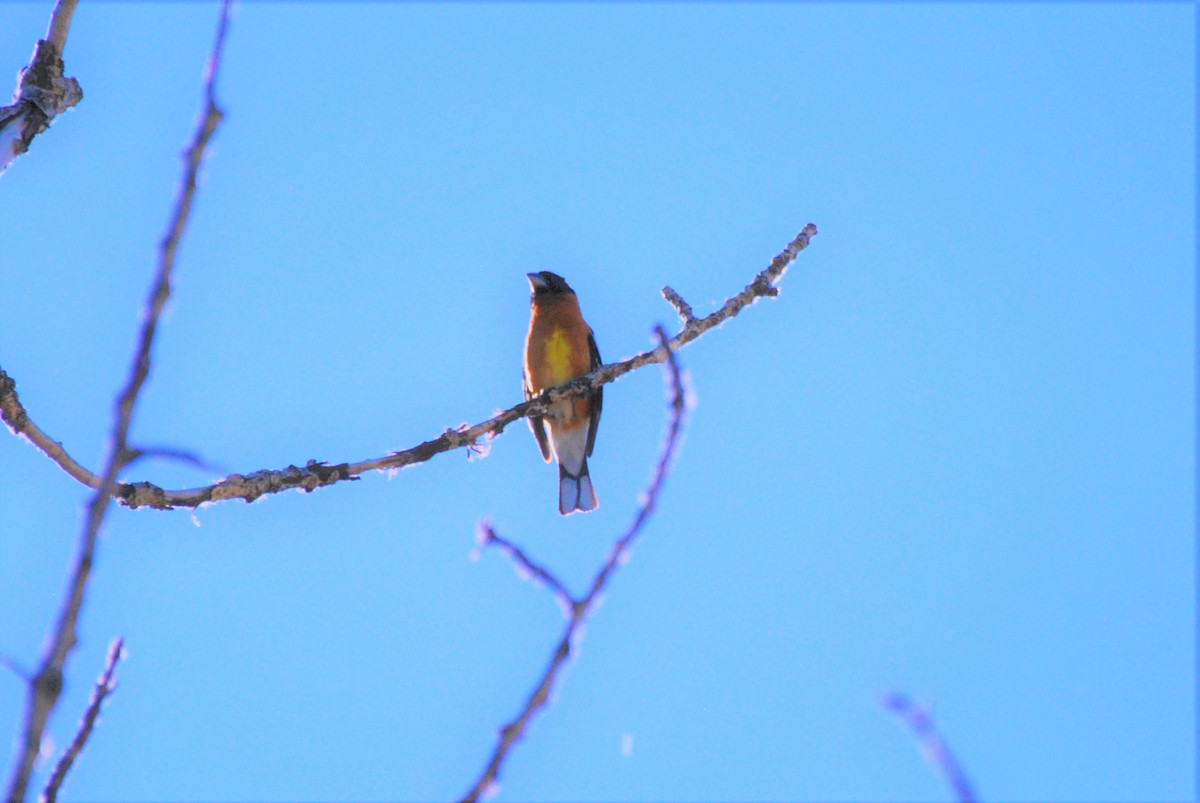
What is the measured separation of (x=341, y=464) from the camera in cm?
432

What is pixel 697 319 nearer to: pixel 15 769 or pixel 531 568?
pixel 531 568

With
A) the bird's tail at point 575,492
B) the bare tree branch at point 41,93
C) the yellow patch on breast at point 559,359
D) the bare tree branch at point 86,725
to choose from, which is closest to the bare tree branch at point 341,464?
the bare tree branch at point 41,93

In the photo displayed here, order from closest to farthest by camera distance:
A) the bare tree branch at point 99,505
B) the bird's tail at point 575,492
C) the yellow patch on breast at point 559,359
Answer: the bare tree branch at point 99,505 → the yellow patch on breast at point 559,359 → the bird's tail at point 575,492

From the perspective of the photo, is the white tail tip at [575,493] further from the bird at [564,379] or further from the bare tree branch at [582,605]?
the bare tree branch at [582,605]

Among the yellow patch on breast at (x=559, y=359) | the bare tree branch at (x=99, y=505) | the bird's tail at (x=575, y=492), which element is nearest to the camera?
the bare tree branch at (x=99, y=505)

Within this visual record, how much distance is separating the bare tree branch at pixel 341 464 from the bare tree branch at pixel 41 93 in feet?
2.57

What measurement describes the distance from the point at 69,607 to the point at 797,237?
3831 millimetres

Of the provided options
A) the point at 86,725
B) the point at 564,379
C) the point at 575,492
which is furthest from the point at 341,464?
the point at 575,492

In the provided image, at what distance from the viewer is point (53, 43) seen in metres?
3.62

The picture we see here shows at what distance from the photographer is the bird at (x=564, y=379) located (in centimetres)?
819

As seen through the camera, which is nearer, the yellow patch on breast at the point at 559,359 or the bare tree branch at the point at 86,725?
the bare tree branch at the point at 86,725

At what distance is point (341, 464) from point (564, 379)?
3.84 m

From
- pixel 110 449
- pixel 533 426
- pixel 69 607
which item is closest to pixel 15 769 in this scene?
pixel 69 607

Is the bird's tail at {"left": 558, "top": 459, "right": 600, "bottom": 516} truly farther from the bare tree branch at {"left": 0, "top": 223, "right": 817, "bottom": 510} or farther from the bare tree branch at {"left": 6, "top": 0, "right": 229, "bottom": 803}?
the bare tree branch at {"left": 6, "top": 0, "right": 229, "bottom": 803}
